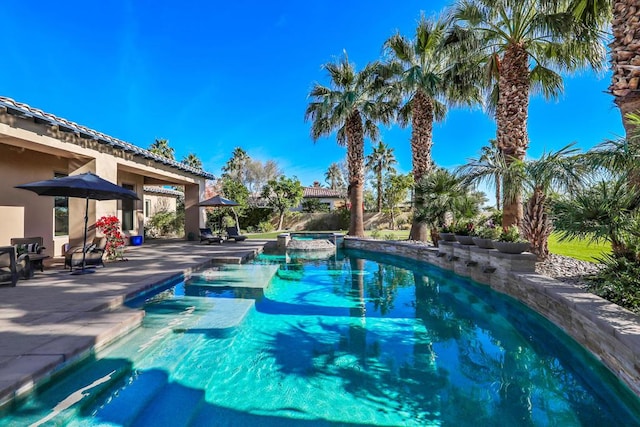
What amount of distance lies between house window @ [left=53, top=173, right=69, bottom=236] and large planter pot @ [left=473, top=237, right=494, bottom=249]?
1419 centimetres

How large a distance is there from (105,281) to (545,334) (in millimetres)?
8591

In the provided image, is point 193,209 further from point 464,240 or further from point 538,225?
point 538,225

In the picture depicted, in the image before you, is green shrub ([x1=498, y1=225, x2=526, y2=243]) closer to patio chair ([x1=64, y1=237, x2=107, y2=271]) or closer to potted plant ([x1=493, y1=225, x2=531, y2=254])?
potted plant ([x1=493, y1=225, x2=531, y2=254])

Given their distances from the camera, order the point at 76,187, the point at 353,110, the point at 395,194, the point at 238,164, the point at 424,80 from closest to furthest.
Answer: the point at 76,187
the point at 424,80
the point at 353,110
the point at 395,194
the point at 238,164

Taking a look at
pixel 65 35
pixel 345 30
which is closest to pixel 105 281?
pixel 65 35

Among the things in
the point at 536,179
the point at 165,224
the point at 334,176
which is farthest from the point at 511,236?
the point at 334,176

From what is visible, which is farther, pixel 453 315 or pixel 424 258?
pixel 424 258

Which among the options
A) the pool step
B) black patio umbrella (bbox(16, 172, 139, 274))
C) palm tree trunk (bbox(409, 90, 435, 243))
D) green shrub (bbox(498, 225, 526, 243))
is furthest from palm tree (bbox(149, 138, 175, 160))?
green shrub (bbox(498, 225, 526, 243))

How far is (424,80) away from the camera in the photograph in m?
12.9

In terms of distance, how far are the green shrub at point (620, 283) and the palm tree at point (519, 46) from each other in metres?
3.54

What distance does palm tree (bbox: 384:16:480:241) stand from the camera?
12.7 m

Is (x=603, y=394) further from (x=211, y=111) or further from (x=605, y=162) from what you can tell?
(x=211, y=111)

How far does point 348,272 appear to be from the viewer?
10.8 m

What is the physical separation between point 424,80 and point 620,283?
10646 millimetres
